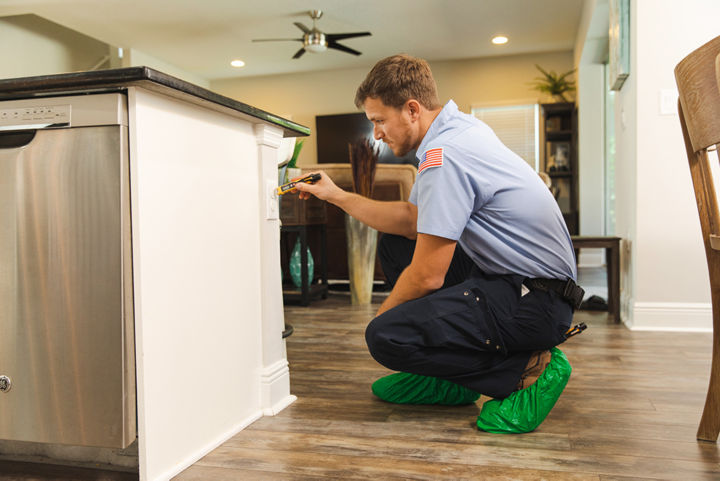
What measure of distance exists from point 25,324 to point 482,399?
1244 mm

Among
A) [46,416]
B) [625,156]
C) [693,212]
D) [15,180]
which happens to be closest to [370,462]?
[46,416]

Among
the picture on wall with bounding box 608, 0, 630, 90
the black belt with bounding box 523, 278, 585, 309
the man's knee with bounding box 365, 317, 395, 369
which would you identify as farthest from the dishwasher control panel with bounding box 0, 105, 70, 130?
the picture on wall with bounding box 608, 0, 630, 90

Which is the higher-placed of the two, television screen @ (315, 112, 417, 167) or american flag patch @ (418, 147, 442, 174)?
television screen @ (315, 112, 417, 167)

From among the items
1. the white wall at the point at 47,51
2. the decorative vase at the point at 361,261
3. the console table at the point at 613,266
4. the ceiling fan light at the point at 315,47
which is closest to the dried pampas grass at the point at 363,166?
the decorative vase at the point at 361,261

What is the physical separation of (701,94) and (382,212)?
2.85ft

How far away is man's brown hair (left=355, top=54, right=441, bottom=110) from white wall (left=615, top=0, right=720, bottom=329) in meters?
1.77

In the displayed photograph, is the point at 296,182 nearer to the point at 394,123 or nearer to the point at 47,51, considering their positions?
the point at 394,123

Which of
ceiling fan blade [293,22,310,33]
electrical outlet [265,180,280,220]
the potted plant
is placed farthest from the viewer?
the potted plant

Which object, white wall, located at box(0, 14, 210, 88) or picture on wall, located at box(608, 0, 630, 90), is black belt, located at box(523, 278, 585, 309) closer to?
picture on wall, located at box(608, 0, 630, 90)

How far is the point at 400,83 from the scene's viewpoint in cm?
154

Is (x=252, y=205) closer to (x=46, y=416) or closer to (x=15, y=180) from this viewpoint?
(x=15, y=180)

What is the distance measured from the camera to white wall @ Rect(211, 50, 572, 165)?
792cm

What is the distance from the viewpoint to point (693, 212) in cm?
282

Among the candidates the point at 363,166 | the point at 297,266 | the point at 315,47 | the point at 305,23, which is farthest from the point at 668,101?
the point at 305,23
